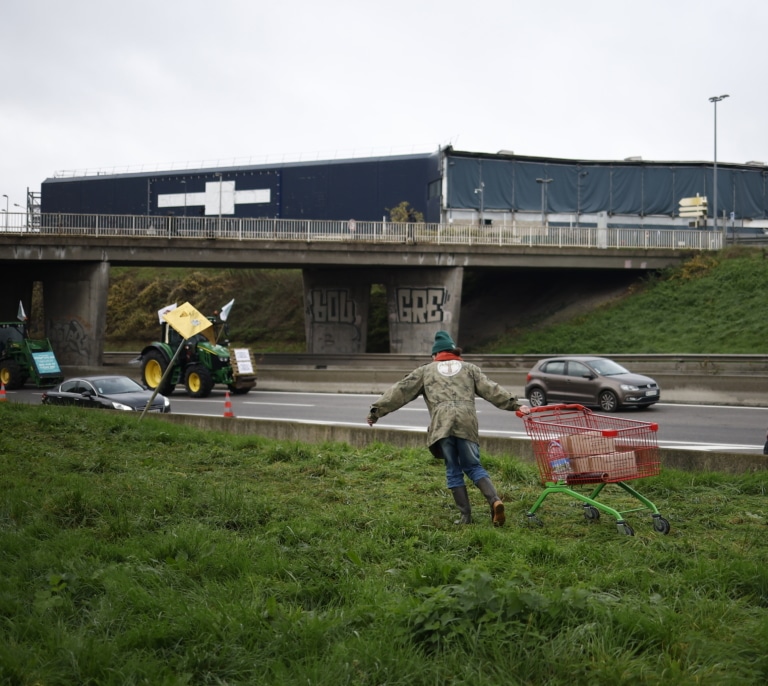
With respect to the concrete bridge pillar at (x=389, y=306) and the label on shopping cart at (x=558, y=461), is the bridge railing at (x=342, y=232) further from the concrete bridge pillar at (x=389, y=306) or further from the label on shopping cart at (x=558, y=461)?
the label on shopping cart at (x=558, y=461)

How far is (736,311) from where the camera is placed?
122ft

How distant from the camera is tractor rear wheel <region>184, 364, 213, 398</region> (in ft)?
85.5

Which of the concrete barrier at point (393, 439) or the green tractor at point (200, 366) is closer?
the concrete barrier at point (393, 439)

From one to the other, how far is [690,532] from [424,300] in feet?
110

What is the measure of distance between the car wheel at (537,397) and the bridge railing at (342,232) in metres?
16.3

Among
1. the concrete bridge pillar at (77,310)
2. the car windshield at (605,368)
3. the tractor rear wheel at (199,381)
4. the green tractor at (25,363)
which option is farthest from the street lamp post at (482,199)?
the car windshield at (605,368)

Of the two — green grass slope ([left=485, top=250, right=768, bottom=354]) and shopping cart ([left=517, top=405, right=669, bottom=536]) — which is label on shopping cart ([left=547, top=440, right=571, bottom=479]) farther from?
green grass slope ([left=485, top=250, right=768, bottom=354])

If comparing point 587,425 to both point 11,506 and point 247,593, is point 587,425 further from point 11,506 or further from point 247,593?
point 11,506

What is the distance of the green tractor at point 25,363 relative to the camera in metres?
30.4

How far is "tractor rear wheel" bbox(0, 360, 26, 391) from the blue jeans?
26680 millimetres

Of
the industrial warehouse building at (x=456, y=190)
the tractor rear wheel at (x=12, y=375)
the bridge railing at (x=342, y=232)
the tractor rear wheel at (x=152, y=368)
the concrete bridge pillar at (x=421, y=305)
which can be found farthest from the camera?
the industrial warehouse building at (x=456, y=190)

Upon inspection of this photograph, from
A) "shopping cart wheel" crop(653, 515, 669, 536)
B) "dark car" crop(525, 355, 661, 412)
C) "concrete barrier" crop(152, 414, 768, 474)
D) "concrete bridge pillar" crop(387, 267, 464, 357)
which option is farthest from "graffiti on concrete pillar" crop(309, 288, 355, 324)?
"shopping cart wheel" crop(653, 515, 669, 536)

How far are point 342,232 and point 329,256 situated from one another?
4.06 ft

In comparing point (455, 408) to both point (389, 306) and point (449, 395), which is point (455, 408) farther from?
point (389, 306)
